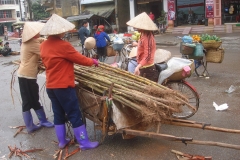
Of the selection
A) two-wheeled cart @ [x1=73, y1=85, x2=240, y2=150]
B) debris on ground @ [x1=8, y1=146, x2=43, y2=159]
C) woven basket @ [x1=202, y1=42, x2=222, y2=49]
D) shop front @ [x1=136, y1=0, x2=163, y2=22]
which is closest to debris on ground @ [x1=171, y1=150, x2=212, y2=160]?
two-wheeled cart @ [x1=73, y1=85, x2=240, y2=150]

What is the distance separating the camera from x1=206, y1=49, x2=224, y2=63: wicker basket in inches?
278

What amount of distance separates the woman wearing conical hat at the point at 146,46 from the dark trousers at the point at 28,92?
167 cm

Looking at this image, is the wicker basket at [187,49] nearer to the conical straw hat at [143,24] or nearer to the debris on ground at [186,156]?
the conical straw hat at [143,24]

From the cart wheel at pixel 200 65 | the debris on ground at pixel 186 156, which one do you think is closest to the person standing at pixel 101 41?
the cart wheel at pixel 200 65

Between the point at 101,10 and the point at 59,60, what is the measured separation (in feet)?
81.9

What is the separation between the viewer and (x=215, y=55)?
23.4ft

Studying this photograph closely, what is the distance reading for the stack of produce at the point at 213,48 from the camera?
698 cm

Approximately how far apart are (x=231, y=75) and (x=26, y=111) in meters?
5.56

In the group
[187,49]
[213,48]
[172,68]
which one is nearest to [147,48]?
[172,68]

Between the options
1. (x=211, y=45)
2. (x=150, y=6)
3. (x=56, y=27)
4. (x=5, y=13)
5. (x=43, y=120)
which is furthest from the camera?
(x=5, y=13)

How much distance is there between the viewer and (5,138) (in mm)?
4457

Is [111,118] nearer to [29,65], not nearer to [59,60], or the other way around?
[59,60]

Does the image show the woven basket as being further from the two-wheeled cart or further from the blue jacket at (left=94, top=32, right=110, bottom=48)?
the two-wheeled cart

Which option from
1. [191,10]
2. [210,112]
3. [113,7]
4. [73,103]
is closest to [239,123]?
[210,112]
